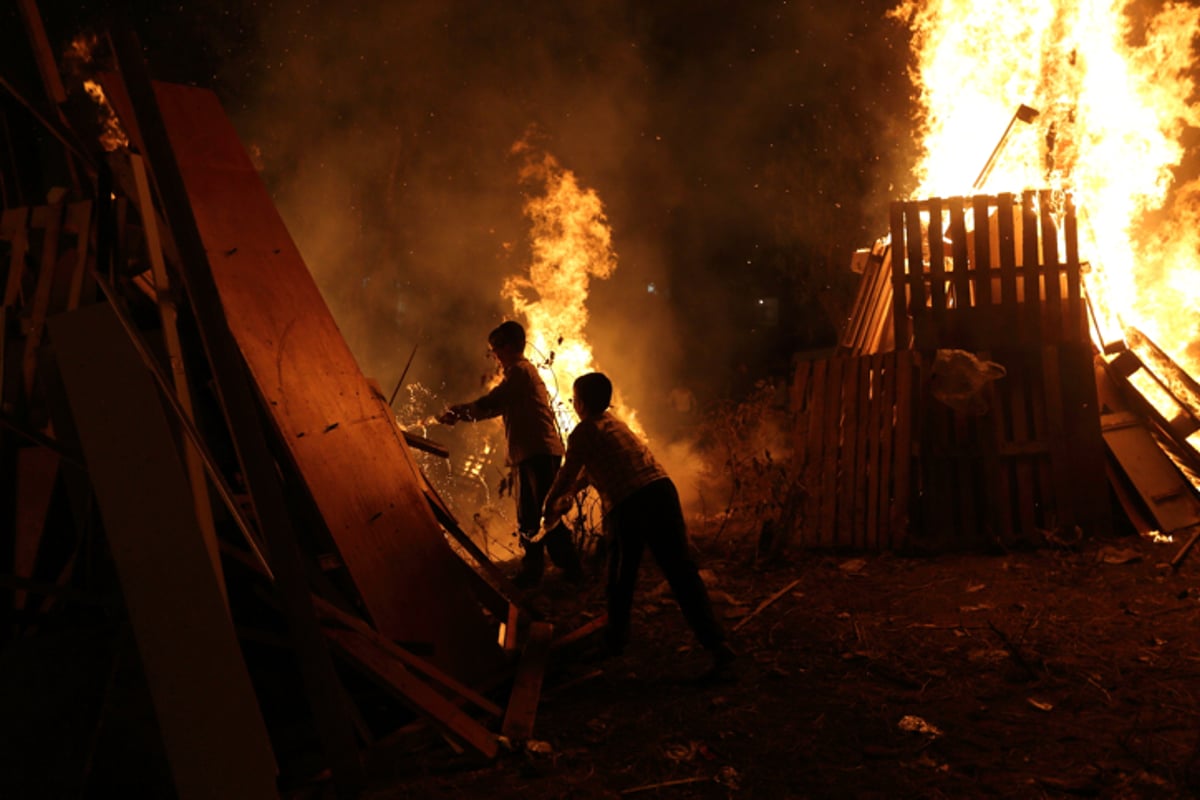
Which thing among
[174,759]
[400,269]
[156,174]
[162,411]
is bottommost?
[174,759]

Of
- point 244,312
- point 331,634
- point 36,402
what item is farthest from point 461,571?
point 36,402

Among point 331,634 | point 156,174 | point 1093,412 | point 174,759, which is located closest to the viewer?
point 174,759

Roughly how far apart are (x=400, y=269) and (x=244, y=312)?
12.3m

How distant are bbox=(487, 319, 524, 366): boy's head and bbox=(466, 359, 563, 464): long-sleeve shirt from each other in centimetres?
11

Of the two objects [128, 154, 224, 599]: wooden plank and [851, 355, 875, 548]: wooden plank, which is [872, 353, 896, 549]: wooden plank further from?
[128, 154, 224, 599]: wooden plank

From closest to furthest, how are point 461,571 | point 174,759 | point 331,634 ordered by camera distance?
point 174,759
point 331,634
point 461,571

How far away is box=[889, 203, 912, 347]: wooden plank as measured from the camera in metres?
7.06

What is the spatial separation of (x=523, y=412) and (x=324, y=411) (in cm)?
206

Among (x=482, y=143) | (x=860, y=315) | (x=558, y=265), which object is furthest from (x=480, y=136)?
(x=860, y=315)

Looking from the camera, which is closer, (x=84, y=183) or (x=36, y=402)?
(x=36, y=402)

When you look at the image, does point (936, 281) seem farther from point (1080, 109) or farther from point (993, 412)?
point (1080, 109)

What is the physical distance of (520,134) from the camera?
14844mm

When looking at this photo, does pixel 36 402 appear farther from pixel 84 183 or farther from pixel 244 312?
pixel 84 183

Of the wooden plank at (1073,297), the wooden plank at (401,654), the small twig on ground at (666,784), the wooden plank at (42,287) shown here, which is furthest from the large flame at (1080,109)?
the wooden plank at (42,287)
